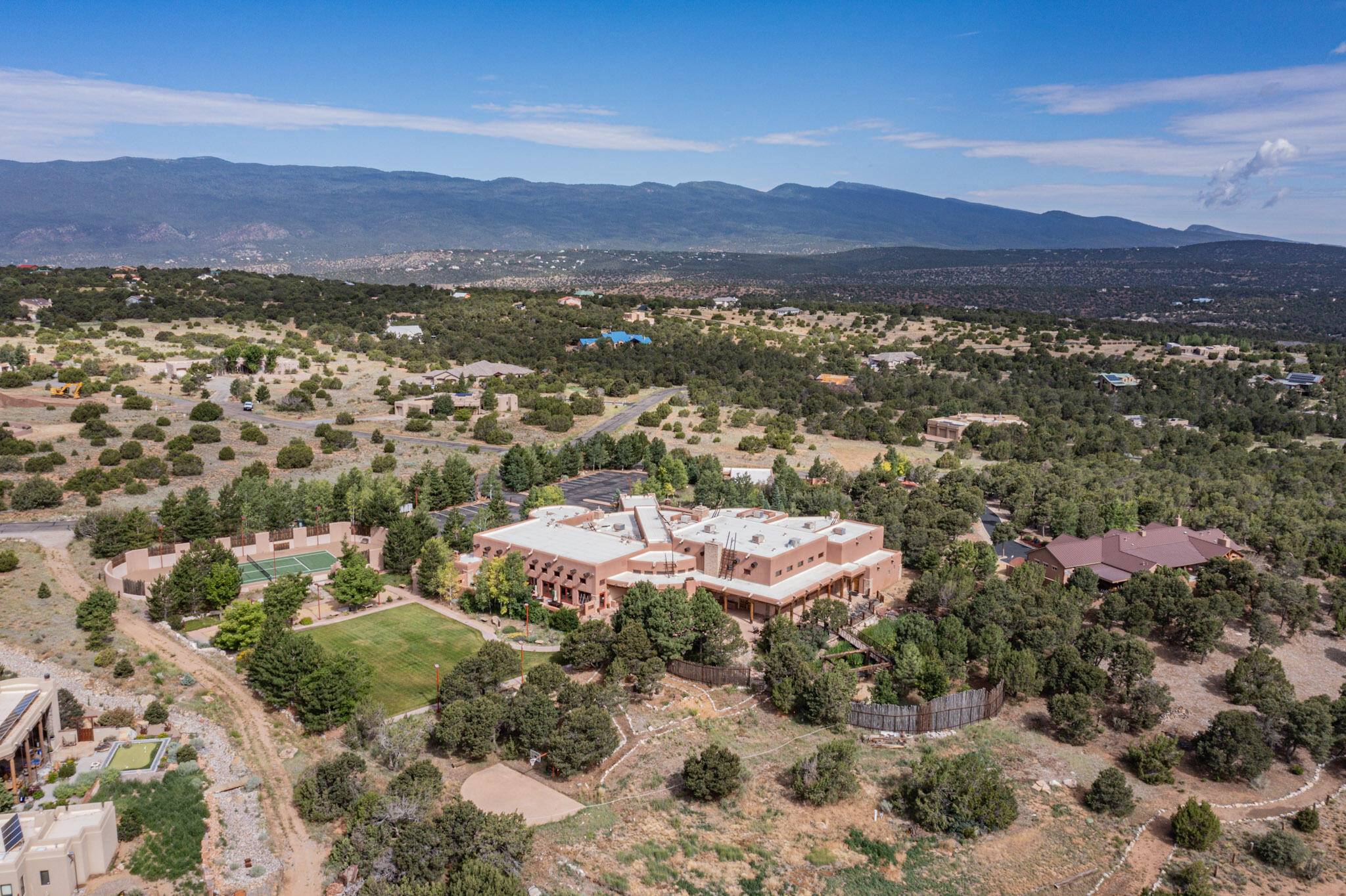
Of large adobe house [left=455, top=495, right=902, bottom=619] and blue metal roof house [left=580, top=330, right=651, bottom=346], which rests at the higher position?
blue metal roof house [left=580, top=330, right=651, bottom=346]

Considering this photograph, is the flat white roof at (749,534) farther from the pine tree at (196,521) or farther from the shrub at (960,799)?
the pine tree at (196,521)

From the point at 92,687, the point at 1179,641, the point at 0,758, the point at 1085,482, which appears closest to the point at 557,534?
the point at 92,687

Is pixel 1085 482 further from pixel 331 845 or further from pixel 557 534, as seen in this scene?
pixel 331 845

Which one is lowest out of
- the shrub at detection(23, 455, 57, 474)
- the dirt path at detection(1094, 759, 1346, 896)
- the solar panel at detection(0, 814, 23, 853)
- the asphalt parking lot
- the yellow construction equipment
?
the asphalt parking lot

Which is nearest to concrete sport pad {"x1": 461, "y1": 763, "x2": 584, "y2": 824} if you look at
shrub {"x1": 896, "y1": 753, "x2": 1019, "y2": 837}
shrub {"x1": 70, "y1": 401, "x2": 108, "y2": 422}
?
shrub {"x1": 896, "y1": 753, "x2": 1019, "y2": 837}

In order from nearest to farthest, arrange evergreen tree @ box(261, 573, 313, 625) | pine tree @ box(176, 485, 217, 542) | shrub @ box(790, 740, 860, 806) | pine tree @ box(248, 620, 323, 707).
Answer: shrub @ box(790, 740, 860, 806), pine tree @ box(248, 620, 323, 707), evergreen tree @ box(261, 573, 313, 625), pine tree @ box(176, 485, 217, 542)

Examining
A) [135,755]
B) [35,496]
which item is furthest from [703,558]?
[35,496]

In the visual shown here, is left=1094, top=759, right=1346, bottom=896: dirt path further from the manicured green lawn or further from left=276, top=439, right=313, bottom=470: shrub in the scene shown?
left=276, top=439, right=313, bottom=470: shrub
